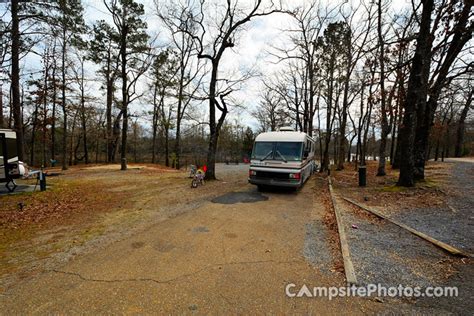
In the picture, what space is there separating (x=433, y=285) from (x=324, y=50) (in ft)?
71.4

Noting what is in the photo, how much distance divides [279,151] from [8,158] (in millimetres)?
10891

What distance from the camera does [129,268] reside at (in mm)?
3395

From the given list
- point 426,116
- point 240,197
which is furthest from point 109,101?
point 426,116

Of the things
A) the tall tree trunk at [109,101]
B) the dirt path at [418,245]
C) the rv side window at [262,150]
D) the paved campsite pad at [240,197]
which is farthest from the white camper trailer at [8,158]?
the tall tree trunk at [109,101]

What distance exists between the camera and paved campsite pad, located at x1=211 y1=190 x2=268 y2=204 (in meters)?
7.96

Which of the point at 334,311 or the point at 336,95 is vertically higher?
the point at 336,95

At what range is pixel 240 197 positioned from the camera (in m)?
8.61

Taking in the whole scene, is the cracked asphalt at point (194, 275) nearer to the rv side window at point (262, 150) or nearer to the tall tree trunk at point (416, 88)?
the rv side window at point (262, 150)

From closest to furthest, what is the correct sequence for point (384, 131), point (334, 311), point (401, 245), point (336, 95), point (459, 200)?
point (334, 311) → point (401, 245) → point (459, 200) → point (384, 131) → point (336, 95)

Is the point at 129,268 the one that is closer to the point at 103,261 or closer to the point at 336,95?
the point at 103,261

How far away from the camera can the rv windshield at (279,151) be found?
377 inches

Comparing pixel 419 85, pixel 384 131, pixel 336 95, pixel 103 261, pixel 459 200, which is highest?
pixel 336 95

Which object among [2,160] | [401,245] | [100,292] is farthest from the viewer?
[2,160]

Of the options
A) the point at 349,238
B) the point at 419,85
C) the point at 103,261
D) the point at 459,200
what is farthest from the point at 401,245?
the point at 419,85
